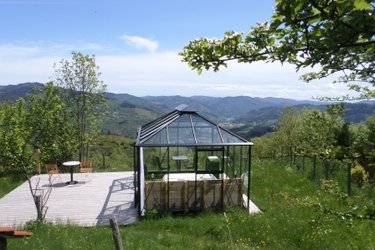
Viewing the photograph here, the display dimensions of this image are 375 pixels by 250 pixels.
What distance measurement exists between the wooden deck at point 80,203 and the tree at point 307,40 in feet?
30.9

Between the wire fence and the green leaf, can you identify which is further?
the wire fence

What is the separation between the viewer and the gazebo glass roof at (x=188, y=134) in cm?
1130

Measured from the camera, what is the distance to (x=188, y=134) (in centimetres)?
1193

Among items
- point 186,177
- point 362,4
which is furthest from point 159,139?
point 362,4

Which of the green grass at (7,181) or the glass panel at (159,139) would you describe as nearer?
the glass panel at (159,139)

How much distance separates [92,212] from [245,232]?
528 cm

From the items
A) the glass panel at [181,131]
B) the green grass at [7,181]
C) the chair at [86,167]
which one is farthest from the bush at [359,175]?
the green grass at [7,181]

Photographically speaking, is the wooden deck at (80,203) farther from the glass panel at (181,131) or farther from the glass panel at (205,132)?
the glass panel at (205,132)

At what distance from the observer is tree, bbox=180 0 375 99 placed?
142cm

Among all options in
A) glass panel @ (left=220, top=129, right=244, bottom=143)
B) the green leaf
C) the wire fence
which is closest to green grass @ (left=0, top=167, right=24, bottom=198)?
glass panel @ (left=220, top=129, right=244, bottom=143)

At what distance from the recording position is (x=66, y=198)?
13859 millimetres

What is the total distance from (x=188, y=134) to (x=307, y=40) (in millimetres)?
10314

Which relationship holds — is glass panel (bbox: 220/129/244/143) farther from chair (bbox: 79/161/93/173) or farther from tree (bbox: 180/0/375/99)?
tree (bbox: 180/0/375/99)

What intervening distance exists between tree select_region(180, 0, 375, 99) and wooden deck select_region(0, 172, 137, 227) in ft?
30.9
